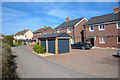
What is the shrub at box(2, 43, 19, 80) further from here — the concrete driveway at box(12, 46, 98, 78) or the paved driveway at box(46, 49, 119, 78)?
the paved driveway at box(46, 49, 119, 78)

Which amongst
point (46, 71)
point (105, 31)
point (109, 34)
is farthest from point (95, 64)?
point (105, 31)

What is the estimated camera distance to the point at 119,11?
23.1m

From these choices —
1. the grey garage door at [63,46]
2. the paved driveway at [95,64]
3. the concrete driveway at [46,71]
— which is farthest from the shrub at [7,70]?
the grey garage door at [63,46]

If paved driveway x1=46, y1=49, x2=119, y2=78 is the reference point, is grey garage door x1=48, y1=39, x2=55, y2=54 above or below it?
above

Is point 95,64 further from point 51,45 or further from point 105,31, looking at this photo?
point 105,31

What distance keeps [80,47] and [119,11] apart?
12771 mm

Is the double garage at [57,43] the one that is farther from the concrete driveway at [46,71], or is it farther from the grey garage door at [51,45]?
the concrete driveway at [46,71]

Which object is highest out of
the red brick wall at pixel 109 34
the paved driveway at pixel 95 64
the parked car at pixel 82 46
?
the red brick wall at pixel 109 34

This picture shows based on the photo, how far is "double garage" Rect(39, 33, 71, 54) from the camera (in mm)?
15279

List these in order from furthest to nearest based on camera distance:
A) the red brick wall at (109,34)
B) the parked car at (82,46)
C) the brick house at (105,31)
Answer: the red brick wall at (109,34) < the brick house at (105,31) < the parked car at (82,46)

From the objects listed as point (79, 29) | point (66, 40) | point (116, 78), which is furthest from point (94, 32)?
point (116, 78)

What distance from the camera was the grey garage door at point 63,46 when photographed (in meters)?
15.6

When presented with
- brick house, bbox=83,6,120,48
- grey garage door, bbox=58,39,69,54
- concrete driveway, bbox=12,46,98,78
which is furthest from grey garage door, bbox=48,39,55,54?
brick house, bbox=83,6,120,48

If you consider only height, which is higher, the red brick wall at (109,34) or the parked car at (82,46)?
the red brick wall at (109,34)
